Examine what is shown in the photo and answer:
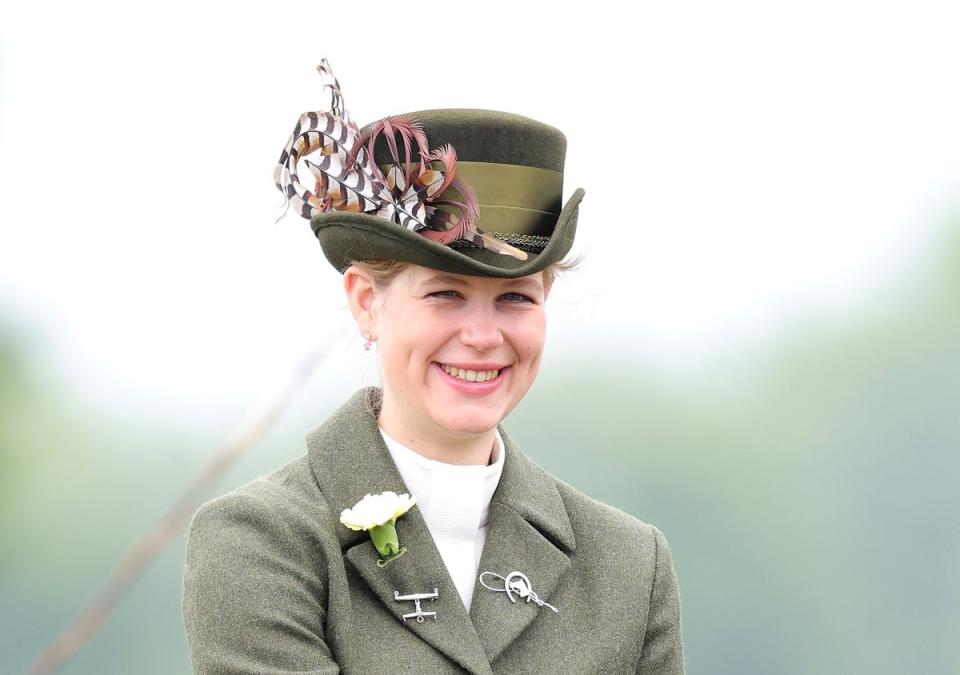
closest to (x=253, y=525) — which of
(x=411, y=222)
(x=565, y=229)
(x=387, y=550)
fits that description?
(x=387, y=550)

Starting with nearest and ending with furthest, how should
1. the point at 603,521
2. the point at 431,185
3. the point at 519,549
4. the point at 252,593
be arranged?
the point at 252,593
the point at 431,185
the point at 519,549
the point at 603,521

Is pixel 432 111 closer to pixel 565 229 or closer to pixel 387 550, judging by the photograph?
pixel 565 229

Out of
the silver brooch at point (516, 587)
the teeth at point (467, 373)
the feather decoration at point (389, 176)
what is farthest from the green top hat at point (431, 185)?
the silver brooch at point (516, 587)

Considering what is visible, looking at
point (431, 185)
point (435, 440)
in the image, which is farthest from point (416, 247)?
point (435, 440)

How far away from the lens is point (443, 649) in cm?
233

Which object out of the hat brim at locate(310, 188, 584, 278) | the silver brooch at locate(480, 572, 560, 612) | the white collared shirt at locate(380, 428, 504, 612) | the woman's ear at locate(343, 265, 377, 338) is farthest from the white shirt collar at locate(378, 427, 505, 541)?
the hat brim at locate(310, 188, 584, 278)

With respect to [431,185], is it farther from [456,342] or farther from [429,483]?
[429,483]

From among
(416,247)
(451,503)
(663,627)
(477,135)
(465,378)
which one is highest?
(477,135)

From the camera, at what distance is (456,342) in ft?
7.84

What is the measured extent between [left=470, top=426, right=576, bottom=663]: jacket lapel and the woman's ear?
413 millimetres

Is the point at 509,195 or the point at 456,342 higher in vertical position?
the point at 509,195

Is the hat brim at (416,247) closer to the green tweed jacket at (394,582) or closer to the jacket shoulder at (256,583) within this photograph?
the green tweed jacket at (394,582)

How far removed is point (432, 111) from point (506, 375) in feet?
1.67

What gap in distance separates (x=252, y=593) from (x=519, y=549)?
1.83 ft
